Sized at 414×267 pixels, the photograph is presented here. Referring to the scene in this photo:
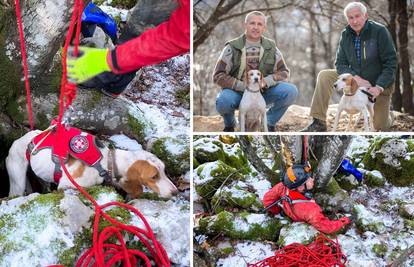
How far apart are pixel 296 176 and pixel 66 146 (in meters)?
1.56

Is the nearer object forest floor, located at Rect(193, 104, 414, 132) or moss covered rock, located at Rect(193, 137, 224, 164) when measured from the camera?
forest floor, located at Rect(193, 104, 414, 132)

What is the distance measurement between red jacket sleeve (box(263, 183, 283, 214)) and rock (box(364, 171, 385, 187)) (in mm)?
873

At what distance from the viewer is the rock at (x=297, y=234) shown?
3.11 metres

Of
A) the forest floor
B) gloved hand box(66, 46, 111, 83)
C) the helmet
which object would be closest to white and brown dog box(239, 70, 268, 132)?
the forest floor

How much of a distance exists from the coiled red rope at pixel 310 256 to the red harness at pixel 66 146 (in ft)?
4.02

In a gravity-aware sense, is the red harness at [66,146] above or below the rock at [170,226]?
above

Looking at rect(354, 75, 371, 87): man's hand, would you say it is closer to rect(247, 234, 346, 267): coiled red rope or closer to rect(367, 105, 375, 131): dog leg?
A: rect(367, 105, 375, 131): dog leg

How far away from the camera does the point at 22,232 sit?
237cm

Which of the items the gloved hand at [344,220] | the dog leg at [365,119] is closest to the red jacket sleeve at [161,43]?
the dog leg at [365,119]

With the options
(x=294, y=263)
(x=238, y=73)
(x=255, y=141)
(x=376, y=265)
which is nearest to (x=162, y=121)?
(x=255, y=141)

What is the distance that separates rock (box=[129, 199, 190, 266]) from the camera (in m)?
2.62

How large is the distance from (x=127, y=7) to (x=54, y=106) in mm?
1792

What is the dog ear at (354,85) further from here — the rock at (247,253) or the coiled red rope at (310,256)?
the rock at (247,253)

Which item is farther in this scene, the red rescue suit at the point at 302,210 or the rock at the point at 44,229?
the red rescue suit at the point at 302,210
